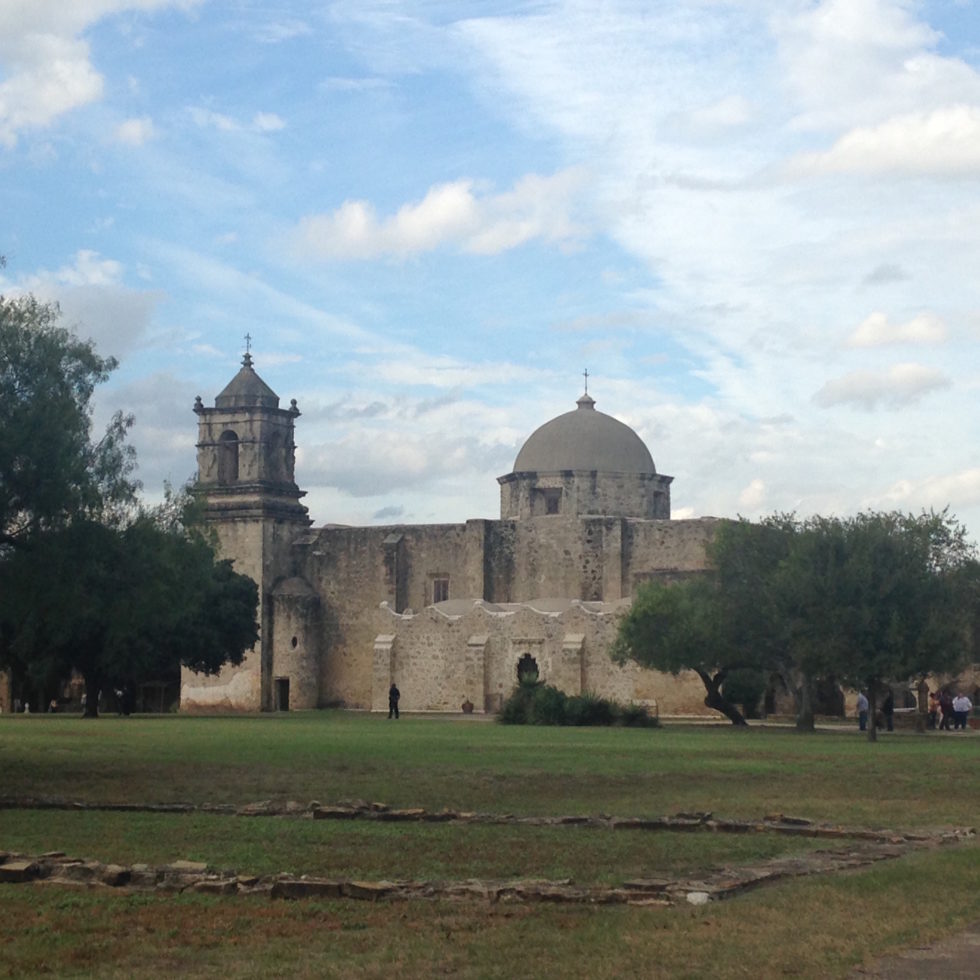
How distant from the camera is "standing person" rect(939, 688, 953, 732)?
129 feet

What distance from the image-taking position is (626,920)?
29.5 ft

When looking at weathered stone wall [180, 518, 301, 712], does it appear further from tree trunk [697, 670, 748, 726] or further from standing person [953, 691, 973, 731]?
standing person [953, 691, 973, 731]

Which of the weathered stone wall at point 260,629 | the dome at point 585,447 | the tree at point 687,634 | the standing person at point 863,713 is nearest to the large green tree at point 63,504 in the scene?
the tree at point 687,634

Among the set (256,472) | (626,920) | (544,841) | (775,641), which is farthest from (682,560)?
(626,920)

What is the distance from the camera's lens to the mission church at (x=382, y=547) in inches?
2206

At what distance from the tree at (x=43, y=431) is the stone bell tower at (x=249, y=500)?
3483cm

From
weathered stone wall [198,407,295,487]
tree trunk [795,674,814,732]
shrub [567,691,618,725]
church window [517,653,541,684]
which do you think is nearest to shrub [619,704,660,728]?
shrub [567,691,618,725]

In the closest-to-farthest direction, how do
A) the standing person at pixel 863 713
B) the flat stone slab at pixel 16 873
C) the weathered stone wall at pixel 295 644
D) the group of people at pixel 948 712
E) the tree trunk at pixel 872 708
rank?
1. the flat stone slab at pixel 16 873
2. the tree trunk at pixel 872 708
3. the standing person at pixel 863 713
4. the group of people at pixel 948 712
5. the weathered stone wall at pixel 295 644

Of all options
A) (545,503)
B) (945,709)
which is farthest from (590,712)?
(545,503)

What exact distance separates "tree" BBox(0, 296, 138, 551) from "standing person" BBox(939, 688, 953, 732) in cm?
2338

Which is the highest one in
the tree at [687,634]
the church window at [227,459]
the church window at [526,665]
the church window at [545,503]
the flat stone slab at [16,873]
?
the church window at [227,459]

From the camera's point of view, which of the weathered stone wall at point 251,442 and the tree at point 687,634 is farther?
the weathered stone wall at point 251,442

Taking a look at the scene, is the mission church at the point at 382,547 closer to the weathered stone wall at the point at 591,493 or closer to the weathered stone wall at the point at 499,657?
the weathered stone wall at the point at 591,493

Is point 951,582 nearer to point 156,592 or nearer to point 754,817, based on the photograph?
point 156,592
